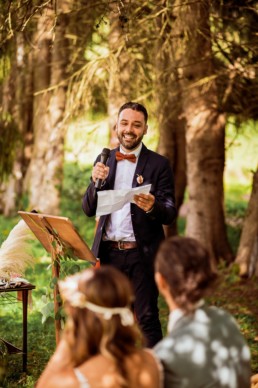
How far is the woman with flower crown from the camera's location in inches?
118

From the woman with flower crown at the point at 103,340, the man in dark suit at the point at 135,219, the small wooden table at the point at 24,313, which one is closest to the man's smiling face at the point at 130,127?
the man in dark suit at the point at 135,219

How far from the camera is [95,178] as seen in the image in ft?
16.0

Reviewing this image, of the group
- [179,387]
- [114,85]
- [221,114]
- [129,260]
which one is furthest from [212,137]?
[179,387]

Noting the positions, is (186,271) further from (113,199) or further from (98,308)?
(113,199)

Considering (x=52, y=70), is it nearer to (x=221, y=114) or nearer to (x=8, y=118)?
(x=8, y=118)

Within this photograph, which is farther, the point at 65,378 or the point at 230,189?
the point at 230,189

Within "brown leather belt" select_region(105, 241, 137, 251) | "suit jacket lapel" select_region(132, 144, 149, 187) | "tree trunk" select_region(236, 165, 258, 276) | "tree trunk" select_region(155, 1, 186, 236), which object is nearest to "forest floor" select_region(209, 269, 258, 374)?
"tree trunk" select_region(236, 165, 258, 276)

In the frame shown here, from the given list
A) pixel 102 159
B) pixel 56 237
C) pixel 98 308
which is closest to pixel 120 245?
pixel 56 237

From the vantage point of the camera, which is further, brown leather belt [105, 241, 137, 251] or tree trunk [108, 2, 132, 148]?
tree trunk [108, 2, 132, 148]

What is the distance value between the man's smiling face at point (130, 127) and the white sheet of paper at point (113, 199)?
50 cm

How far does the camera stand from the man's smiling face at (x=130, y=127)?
16.9ft

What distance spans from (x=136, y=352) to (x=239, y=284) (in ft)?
21.3

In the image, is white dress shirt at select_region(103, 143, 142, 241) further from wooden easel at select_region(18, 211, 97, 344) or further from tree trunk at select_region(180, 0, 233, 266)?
tree trunk at select_region(180, 0, 233, 266)

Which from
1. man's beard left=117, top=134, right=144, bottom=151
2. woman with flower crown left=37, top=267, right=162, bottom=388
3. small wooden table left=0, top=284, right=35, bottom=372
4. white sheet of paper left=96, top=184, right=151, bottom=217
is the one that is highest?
man's beard left=117, top=134, right=144, bottom=151
